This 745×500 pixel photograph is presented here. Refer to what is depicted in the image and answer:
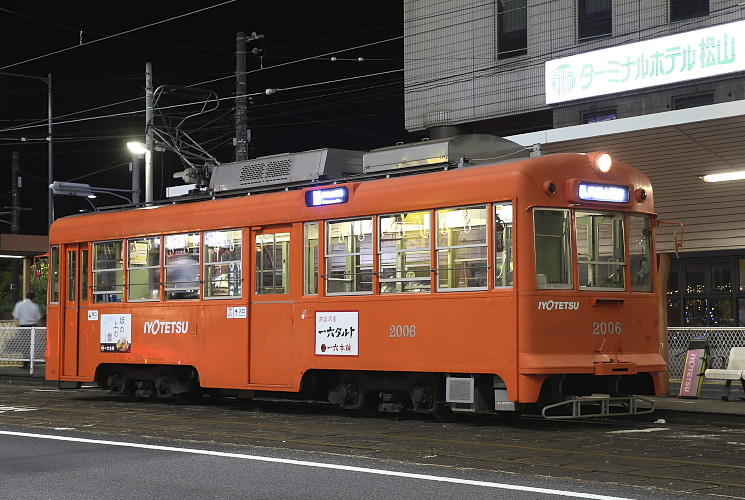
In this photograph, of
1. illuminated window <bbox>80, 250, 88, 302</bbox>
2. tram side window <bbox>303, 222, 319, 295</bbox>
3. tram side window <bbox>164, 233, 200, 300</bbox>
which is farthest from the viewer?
illuminated window <bbox>80, 250, 88, 302</bbox>

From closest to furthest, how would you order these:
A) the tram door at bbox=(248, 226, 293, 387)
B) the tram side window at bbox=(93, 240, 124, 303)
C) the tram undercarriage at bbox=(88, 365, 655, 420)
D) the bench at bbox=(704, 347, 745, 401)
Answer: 1. the tram undercarriage at bbox=(88, 365, 655, 420)
2. the tram door at bbox=(248, 226, 293, 387)
3. the bench at bbox=(704, 347, 745, 401)
4. the tram side window at bbox=(93, 240, 124, 303)

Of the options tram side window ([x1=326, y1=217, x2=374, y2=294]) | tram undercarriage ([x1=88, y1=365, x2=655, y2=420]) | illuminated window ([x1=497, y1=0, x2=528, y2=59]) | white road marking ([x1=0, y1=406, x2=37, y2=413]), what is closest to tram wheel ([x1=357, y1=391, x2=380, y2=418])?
tram undercarriage ([x1=88, y1=365, x2=655, y2=420])

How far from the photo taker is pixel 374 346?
1448cm

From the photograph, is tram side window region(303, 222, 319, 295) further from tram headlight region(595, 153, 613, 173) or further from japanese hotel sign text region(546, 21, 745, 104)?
japanese hotel sign text region(546, 21, 745, 104)

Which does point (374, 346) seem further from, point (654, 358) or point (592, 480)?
point (592, 480)

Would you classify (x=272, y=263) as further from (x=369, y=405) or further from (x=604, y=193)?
(x=604, y=193)

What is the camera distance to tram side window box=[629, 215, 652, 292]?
14.0 m

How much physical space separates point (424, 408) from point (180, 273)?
503 cm

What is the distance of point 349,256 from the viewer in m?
15.0

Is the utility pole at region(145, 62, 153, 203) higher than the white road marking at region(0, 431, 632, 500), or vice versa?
the utility pole at region(145, 62, 153, 203)

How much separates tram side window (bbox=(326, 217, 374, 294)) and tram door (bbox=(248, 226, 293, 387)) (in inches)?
33.5

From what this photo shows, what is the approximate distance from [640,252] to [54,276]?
1079cm

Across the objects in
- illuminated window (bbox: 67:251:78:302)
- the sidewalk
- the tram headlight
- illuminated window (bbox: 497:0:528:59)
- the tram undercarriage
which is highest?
illuminated window (bbox: 497:0:528:59)

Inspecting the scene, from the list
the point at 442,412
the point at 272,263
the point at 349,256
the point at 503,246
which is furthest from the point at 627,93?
the point at 442,412
